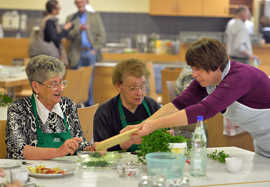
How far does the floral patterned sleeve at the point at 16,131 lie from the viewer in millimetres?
2510

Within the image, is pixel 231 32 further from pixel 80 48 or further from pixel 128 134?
pixel 128 134

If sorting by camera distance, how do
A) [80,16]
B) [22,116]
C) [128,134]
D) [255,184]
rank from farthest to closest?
1. [80,16]
2. [22,116]
3. [128,134]
4. [255,184]

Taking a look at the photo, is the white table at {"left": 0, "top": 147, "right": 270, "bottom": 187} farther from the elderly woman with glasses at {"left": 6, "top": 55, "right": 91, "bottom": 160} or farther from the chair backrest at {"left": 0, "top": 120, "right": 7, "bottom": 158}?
the chair backrest at {"left": 0, "top": 120, "right": 7, "bottom": 158}

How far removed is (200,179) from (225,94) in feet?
1.49

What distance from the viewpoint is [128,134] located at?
243 cm

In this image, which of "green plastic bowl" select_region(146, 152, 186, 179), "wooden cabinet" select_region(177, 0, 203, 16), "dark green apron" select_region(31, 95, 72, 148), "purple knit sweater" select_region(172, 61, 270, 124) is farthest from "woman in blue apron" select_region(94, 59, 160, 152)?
"wooden cabinet" select_region(177, 0, 203, 16)

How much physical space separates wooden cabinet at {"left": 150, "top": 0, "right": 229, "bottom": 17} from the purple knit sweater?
7.73 meters

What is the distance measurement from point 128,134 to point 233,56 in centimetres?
575

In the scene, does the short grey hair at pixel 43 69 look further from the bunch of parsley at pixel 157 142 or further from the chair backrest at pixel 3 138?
the bunch of parsley at pixel 157 142

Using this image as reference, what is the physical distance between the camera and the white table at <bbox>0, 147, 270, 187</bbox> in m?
2.11

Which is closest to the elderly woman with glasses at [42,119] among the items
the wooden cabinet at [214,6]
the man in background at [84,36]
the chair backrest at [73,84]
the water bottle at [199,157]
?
the water bottle at [199,157]

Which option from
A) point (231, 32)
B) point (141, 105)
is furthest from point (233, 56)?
point (141, 105)

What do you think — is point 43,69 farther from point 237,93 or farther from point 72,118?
point 237,93

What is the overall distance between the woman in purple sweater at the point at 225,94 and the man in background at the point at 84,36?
502cm
